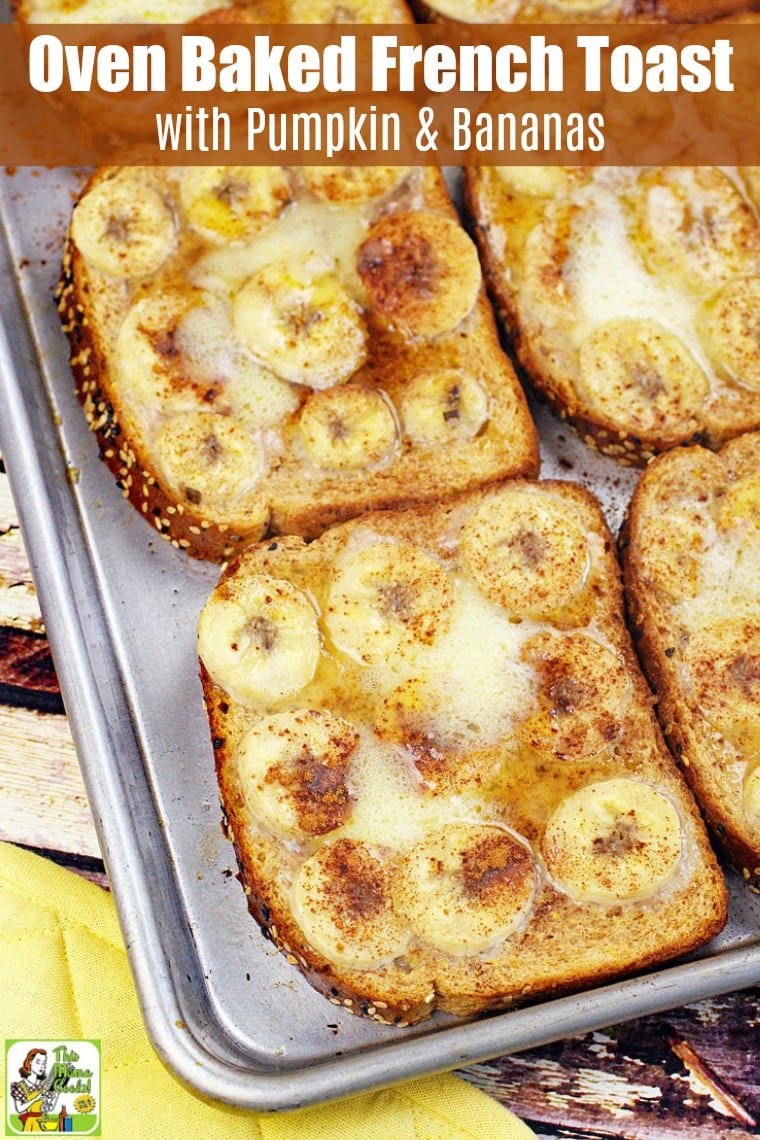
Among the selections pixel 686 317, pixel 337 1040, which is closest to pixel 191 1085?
pixel 337 1040

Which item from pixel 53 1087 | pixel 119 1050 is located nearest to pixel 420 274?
pixel 119 1050

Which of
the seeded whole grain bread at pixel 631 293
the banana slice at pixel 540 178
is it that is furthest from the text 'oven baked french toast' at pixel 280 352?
the banana slice at pixel 540 178

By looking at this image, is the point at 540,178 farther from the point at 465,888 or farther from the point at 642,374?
the point at 465,888

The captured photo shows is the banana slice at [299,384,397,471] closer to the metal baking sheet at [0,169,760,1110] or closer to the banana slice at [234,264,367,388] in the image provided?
the banana slice at [234,264,367,388]

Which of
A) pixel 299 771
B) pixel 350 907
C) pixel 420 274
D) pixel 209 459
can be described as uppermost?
pixel 420 274

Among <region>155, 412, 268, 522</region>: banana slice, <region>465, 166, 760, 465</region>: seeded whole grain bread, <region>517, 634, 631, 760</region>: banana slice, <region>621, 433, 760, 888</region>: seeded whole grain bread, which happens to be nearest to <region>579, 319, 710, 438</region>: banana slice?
<region>465, 166, 760, 465</region>: seeded whole grain bread

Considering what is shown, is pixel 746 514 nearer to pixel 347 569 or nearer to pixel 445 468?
pixel 445 468
